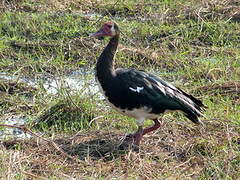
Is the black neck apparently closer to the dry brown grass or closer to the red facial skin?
the red facial skin

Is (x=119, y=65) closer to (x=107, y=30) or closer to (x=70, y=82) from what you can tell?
(x=70, y=82)

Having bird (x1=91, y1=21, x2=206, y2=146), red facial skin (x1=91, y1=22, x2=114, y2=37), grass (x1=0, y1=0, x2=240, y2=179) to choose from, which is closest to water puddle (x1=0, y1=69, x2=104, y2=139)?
grass (x1=0, y1=0, x2=240, y2=179)

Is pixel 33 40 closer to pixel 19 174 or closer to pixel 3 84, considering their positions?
pixel 3 84

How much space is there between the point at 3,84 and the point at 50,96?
0.60m

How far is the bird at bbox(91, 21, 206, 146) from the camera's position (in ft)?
21.8

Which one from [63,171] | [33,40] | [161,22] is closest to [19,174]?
[63,171]

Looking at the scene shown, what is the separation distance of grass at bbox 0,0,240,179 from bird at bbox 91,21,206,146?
0.97ft

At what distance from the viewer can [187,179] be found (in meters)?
6.11

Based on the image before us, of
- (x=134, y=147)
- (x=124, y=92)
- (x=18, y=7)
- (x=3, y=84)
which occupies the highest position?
(x=124, y=92)

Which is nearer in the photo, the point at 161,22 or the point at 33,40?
the point at 33,40

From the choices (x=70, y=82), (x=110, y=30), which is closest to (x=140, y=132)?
(x=110, y=30)

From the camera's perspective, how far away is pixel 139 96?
6688mm

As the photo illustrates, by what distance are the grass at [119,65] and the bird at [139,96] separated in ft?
0.97

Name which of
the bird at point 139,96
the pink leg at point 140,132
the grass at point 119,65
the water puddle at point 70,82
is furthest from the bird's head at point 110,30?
the pink leg at point 140,132
